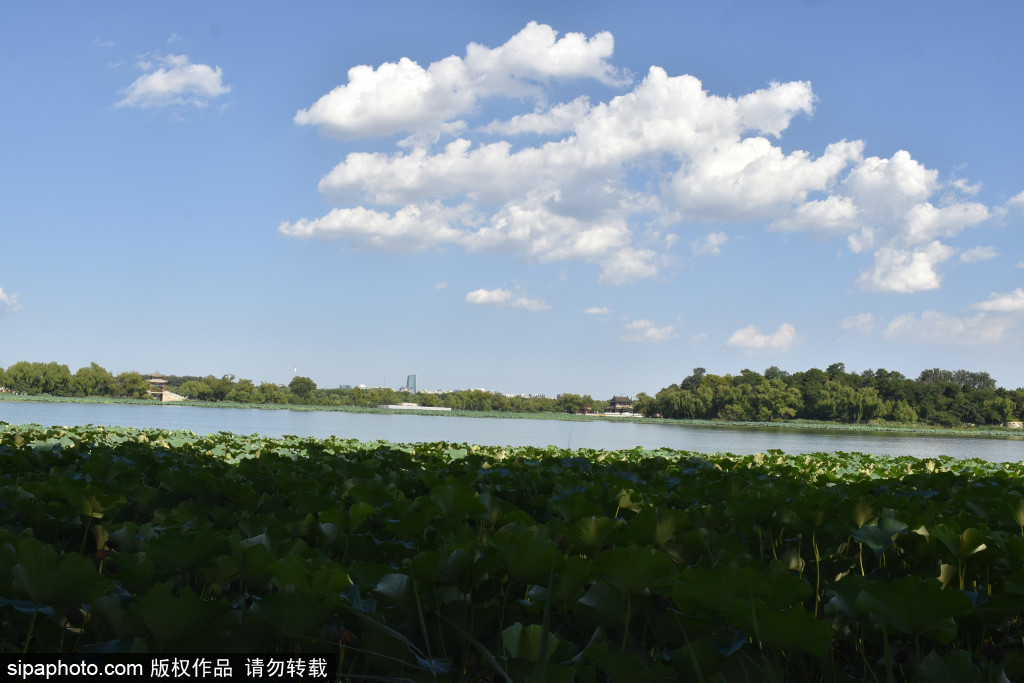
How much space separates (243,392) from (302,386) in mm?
14366

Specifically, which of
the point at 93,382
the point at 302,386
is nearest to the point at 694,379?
the point at 302,386

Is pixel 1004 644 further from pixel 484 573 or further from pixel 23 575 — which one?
pixel 23 575

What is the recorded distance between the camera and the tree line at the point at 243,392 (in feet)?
358

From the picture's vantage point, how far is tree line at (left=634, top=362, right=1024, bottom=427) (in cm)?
9369

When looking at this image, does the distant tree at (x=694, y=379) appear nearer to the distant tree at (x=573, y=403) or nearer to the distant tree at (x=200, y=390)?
the distant tree at (x=573, y=403)

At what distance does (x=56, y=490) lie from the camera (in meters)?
2.94

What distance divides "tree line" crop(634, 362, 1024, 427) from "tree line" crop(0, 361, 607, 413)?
74.6ft

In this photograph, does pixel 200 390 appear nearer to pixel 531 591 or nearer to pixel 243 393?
pixel 243 393

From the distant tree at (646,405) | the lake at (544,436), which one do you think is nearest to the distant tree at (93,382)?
the lake at (544,436)

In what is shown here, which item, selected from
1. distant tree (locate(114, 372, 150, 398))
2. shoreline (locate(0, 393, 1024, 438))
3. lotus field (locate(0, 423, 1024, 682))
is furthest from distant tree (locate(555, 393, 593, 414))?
lotus field (locate(0, 423, 1024, 682))

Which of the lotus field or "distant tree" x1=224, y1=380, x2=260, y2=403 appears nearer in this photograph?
the lotus field

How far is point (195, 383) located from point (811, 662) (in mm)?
125697

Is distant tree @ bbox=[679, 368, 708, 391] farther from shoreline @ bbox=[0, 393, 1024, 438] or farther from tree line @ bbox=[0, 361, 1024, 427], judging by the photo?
shoreline @ bbox=[0, 393, 1024, 438]

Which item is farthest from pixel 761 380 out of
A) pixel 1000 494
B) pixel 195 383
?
pixel 1000 494
